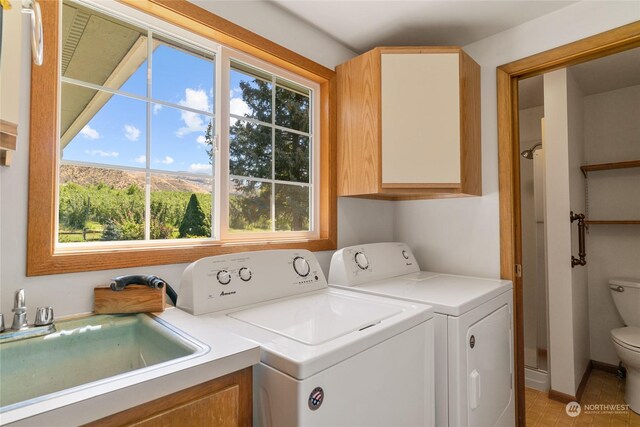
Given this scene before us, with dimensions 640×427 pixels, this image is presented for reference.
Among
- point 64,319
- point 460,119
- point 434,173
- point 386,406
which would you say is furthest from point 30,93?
point 460,119

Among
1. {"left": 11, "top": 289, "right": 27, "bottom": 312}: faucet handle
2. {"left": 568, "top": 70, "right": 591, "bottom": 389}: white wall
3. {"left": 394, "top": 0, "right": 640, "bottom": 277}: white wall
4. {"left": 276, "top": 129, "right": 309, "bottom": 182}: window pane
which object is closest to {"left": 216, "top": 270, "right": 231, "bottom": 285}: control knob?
{"left": 11, "top": 289, "right": 27, "bottom": 312}: faucet handle

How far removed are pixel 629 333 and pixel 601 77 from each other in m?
2.04

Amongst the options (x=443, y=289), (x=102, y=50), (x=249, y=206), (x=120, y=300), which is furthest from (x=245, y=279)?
(x=102, y=50)

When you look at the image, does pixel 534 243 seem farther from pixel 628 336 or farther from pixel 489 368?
pixel 489 368

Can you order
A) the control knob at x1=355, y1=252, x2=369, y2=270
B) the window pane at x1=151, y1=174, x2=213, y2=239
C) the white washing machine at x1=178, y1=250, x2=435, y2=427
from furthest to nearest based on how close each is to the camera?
the control knob at x1=355, y1=252, x2=369, y2=270
the window pane at x1=151, y1=174, x2=213, y2=239
the white washing machine at x1=178, y1=250, x2=435, y2=427

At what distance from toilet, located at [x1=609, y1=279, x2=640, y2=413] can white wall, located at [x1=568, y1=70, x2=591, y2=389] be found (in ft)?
0.72

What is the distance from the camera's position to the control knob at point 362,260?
71.8 inches

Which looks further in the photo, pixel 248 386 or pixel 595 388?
pixel 595 388

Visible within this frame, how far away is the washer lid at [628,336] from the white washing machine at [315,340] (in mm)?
2052

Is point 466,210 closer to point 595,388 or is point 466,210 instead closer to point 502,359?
point 502,359

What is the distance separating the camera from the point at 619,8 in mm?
1604

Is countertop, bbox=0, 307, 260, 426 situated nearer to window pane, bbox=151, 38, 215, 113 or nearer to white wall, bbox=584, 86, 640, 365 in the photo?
window pane, bbox=151, 38, 215, 113

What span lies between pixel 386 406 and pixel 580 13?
7.02 feet

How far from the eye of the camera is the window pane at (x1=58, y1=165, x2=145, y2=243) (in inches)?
47.8
